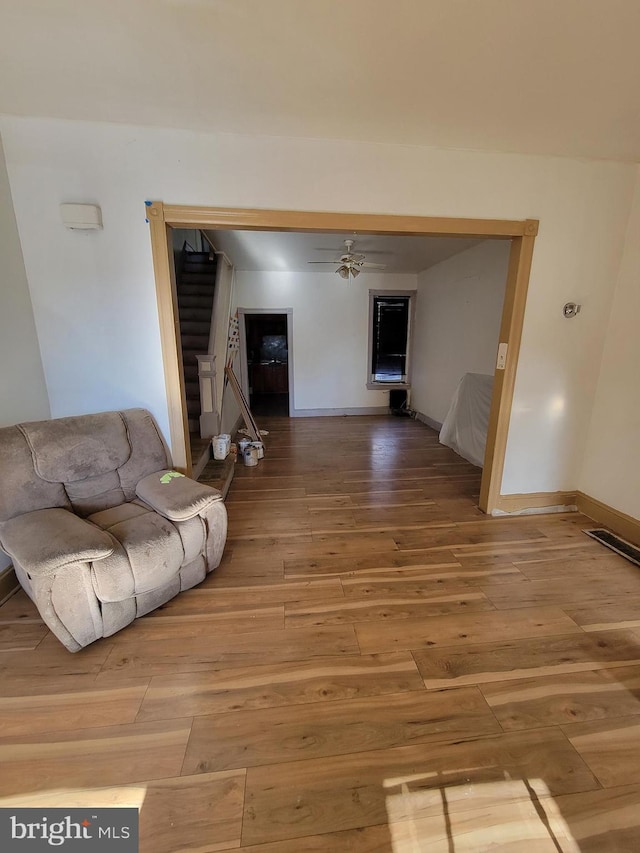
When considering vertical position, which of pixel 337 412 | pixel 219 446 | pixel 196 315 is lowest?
pixel 337 412

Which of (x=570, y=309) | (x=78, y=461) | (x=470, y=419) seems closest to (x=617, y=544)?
(x=570, y=309)

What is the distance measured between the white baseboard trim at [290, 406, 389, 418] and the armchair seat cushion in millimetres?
4511

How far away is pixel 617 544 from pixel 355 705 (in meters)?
2.19

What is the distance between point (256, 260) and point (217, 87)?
11.5 ft

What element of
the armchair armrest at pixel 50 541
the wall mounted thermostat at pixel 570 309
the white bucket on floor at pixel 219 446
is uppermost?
the wall mounted thermostat at pixel 570 309

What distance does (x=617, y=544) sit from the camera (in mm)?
2352

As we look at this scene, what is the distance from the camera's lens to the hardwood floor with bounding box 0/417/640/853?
1.01 metres

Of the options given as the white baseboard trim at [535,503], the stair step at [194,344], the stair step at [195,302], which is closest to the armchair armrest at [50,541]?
the white baseboard trim at [535,503]

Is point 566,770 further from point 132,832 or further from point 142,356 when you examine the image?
point 142,356

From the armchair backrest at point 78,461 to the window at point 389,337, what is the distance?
15.6 feet

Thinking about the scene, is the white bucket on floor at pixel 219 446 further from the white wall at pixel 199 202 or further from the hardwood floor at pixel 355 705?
the hardwood floor at pixel 355 705

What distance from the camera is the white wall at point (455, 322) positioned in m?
3.92

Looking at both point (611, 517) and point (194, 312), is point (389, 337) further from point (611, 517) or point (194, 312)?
point (611, 517)

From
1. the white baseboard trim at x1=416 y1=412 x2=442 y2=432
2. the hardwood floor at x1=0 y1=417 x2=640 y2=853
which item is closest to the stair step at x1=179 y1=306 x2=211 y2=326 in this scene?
the hardwood floor at x1=0 y1=417 x2=640 y2=853
